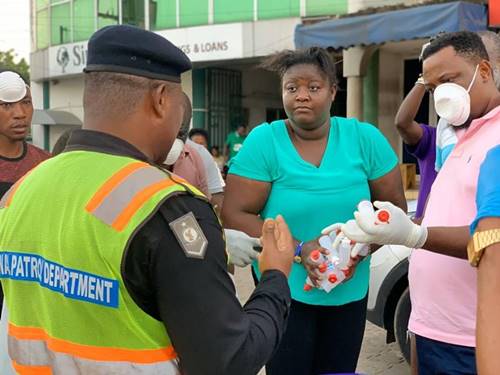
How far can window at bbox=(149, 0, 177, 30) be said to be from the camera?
15.9 meters

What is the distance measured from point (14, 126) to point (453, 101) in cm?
217

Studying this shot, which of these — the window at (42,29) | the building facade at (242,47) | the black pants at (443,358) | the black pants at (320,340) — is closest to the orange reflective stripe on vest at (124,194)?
the black pants at (443,358)

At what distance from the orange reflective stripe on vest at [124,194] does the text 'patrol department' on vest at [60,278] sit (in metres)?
0.13

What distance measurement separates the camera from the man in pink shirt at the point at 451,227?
1.93 metres

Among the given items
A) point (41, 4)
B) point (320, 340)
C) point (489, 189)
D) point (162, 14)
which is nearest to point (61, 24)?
point (41, 4)

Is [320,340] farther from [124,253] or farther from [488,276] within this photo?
[124,253]

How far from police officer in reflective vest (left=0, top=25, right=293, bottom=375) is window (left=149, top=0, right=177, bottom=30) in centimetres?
1511

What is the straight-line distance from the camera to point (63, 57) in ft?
63.0

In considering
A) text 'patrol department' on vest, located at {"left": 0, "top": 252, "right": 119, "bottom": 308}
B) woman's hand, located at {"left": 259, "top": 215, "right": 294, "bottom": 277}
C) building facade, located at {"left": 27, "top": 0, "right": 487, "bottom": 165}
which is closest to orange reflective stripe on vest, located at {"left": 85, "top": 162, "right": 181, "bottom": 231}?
text 'patrol department' on vest, located at {"left": 0, "top": 252, "right": 119, "bottom": 308}

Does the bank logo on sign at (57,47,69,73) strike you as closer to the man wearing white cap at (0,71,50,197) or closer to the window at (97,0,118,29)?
the window at (97,0,118,29)

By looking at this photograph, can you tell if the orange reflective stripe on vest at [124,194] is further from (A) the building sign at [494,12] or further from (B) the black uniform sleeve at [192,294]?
(A) the building sign at [494,12]

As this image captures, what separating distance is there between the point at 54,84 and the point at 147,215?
21.1 metres

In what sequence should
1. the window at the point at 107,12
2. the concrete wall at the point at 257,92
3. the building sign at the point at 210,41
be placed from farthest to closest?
the window at the point at 107,12
the concrete wall at the point at 257,92
the building sign at the point at 210,41

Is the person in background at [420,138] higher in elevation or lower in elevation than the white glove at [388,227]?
higher
